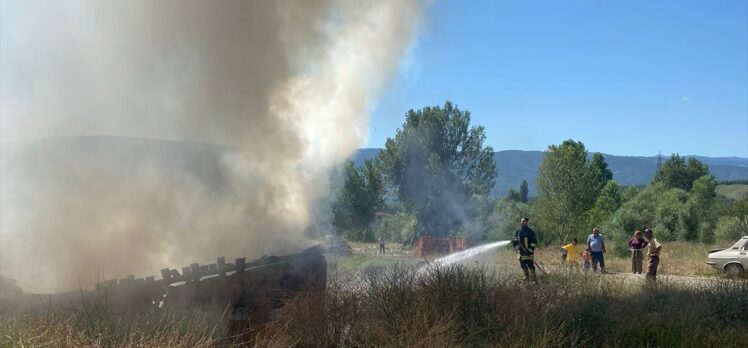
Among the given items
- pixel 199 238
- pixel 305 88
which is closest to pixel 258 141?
pixel 305 88

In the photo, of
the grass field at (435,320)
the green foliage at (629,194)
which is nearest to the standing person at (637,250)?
the grass field at (435,320)

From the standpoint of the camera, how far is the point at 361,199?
36.9 m

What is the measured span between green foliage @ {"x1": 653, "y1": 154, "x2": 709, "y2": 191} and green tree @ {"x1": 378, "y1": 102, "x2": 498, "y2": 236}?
5621cm

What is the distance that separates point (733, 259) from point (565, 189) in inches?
1172

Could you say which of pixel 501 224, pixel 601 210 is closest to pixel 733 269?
pixel 501 224

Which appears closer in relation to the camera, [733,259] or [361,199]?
[733,259]

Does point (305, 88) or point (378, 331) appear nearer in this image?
point (378, 331)

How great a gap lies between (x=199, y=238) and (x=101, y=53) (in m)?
4.98

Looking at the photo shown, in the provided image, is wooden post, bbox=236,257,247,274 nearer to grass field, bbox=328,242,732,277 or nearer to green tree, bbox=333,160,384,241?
grass field, bbox=328,242,732,277

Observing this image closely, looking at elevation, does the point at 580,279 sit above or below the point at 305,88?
below

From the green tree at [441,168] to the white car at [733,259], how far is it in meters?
17.2

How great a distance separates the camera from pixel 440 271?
8344 mm

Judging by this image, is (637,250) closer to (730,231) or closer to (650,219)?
(730,231)

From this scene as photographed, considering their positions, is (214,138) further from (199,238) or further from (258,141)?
(199,238)
